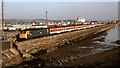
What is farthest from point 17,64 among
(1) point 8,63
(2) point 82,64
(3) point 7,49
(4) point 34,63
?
(2) point 82,64

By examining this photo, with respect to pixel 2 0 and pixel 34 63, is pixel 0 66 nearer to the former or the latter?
pixel 34 63

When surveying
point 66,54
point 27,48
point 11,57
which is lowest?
point 66,54

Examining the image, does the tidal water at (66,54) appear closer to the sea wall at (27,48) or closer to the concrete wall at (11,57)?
the concrete wall at (11,57)

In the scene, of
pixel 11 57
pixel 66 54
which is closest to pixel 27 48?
pixel 11 57

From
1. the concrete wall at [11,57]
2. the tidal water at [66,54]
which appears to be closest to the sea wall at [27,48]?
the concrete wall at [11,57]

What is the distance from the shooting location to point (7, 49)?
73.2ft

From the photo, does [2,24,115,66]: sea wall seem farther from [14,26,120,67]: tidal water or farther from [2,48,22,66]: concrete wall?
[14,26,120,67]: tidal water

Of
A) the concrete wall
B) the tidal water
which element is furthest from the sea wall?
the tidal water

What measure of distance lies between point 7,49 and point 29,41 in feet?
18.7

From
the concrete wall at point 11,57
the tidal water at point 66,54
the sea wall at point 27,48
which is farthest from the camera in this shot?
the sea wall at point 27,48

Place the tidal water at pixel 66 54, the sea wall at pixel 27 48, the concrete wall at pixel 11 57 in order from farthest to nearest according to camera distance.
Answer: the sea wall at pixel 27 48
the tidal water at pixel 66 54
the concrete wall at pixel 11 57

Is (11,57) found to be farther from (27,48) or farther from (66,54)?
(66,54)

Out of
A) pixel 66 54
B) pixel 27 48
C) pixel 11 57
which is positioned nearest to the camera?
pixel 11 57

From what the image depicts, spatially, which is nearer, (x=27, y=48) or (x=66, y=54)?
(x=66, y=54)
